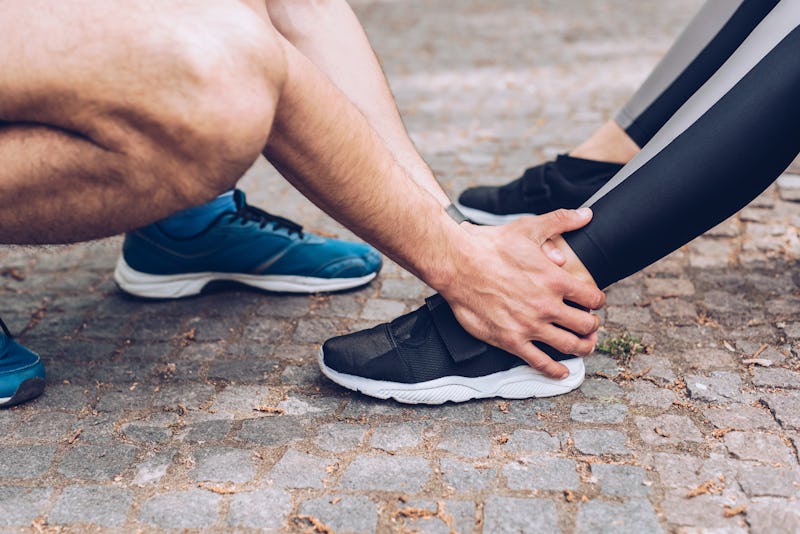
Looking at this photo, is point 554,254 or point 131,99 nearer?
point 131,99

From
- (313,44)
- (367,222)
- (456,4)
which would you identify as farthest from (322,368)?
(456,4)

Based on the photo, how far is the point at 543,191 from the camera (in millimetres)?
3111

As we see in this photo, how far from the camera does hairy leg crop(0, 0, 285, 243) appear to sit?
1.73 metres

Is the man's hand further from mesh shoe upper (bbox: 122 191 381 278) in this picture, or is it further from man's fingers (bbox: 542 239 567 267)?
mesh shoe upper (bbox: 122 191 381 278)

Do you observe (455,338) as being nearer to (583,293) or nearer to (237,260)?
(583,293)

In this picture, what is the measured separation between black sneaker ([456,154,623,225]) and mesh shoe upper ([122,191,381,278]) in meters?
0.63

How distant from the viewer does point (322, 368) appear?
7.43 feet

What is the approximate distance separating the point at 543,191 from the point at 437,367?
1.15m

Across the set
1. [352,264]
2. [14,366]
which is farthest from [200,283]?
[14,366]

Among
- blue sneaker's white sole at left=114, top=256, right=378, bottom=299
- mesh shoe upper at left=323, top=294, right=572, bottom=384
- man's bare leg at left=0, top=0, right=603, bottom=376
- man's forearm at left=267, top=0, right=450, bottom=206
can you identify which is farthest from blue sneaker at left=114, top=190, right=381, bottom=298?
man's bare leg at left=0, top=0, right=603, bottom=376

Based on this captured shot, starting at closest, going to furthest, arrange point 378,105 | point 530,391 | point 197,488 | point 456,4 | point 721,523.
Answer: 1. point 721,523
2. point 197,488
3. point 530,391
4. point 378,105
5. point 456,4

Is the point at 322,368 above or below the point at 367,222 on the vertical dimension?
below

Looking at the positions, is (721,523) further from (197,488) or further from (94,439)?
(94,439)

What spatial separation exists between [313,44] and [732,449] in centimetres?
154
